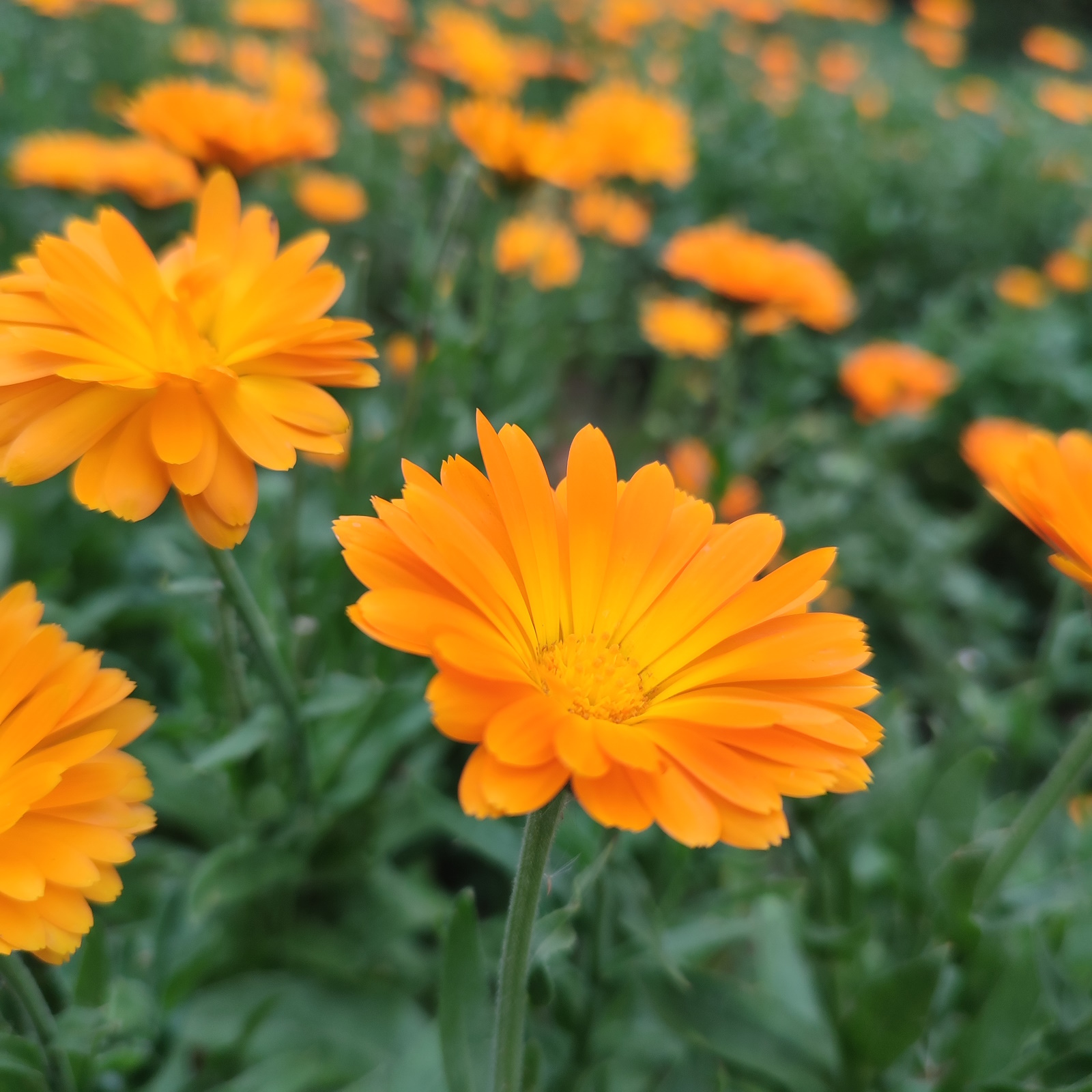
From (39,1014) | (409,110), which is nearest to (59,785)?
(39,1014)

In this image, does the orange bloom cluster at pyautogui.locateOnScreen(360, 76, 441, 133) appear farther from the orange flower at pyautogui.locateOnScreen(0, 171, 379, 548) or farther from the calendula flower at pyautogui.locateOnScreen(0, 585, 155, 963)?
the calendula flower at pyautogui.locateOnScreen(0, 585, 155, 963)

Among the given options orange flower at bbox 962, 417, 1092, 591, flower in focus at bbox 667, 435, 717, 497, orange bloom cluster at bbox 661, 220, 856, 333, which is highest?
orange flower at bbox 962, 417, 1092, 591

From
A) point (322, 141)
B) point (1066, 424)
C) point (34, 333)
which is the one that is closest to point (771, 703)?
point (34, 333)

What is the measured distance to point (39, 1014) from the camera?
79 cm

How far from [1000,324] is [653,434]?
1767mm

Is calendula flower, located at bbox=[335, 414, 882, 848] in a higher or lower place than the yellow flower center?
higher

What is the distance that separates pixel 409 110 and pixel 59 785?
143 inches

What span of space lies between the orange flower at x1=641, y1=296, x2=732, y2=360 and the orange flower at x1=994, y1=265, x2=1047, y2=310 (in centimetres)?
132

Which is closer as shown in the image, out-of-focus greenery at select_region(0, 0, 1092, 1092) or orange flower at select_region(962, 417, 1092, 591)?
orange flower at select_region(962, 417, 1092, 591)

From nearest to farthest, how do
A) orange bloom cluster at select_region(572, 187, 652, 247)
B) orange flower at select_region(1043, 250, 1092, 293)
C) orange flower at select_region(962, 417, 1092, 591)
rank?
orange flower at select_region(962, 417, 1092, 591) → orange bloom cluster at select_region(572, 187, 652, 247) → orange flower at select_region(1043, 250, 1092, 293)

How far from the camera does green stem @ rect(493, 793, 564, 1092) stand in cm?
67

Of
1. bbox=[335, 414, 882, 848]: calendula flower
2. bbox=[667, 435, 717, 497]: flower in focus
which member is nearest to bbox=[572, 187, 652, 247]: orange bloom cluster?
bbox=[667, 435, 717, 497]: flower in focus

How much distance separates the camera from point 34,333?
764mm

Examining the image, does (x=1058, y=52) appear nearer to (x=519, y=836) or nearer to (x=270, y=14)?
(x=270, y=14)
